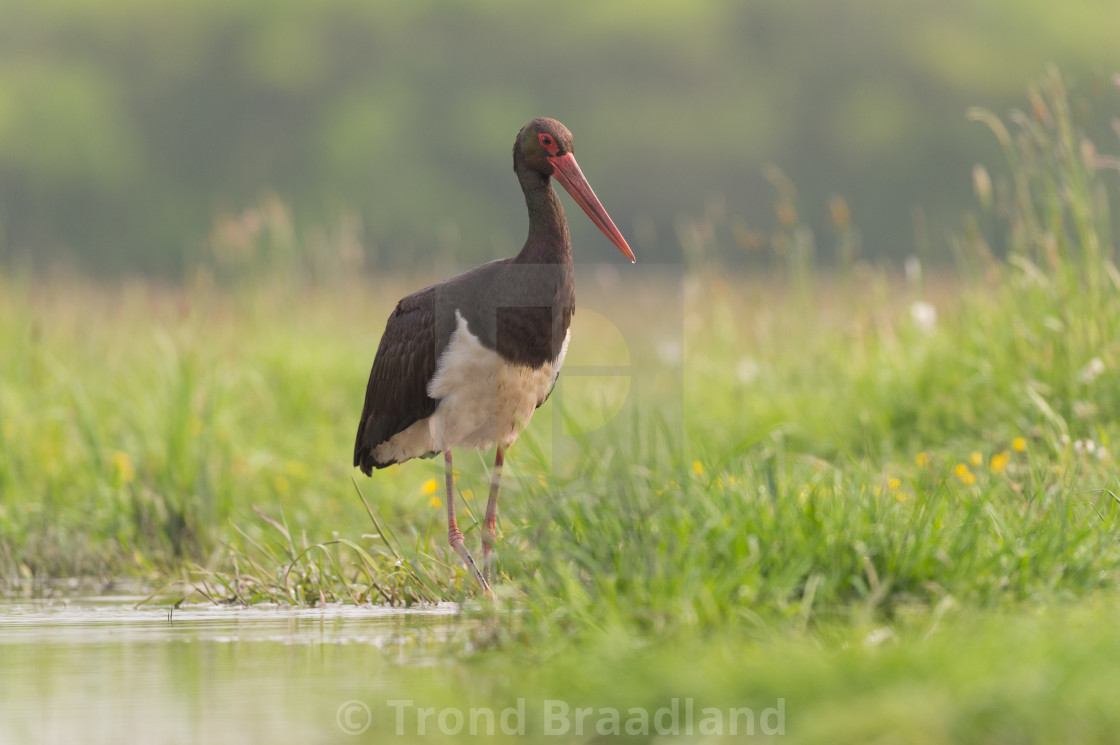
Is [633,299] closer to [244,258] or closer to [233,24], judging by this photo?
[244,258]

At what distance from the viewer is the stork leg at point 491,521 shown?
4578 millimetres

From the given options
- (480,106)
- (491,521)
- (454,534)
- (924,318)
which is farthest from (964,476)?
(480,106)

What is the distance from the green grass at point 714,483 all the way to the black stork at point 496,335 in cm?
23

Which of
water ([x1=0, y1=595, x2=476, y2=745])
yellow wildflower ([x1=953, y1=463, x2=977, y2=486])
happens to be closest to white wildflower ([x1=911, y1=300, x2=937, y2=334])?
yellow wildflower ([x1=953, y1=463, x2=977, y2=486])

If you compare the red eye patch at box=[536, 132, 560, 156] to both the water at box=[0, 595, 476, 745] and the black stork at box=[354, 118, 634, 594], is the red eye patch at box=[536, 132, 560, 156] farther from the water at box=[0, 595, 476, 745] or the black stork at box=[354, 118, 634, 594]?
the water at box=[0, 595, 476, 745]

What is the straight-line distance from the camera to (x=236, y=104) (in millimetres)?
27688

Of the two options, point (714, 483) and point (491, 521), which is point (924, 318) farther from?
point (714, 483)

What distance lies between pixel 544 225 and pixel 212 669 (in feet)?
6.96

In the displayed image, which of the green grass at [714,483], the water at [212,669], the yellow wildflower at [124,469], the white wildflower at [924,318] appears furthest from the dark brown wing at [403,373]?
the white wildflower at [924,318]

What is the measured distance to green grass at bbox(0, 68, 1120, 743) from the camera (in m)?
3.38

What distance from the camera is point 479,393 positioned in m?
5.49

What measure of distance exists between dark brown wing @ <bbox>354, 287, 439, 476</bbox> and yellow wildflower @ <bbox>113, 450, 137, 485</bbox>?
1522 mm

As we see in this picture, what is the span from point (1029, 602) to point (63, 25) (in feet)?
90.0

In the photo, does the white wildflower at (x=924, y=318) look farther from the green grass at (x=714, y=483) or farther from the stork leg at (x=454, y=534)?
the stork leg at (x=454, y=534)
